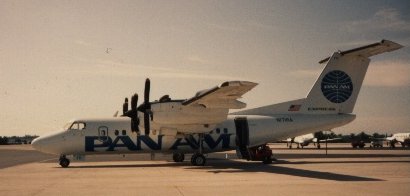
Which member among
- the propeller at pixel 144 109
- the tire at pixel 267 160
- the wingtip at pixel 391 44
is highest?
the wingtip at pixel 391 44

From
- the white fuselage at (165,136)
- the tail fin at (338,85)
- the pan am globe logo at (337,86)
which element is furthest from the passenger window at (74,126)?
the pan am globe logo at (337,86)

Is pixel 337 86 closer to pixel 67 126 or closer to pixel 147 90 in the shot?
pixel 147 90

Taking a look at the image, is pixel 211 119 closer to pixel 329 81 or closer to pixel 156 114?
pixel 156 114

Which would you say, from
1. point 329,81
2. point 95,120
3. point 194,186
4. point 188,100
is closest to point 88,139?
point 95,120

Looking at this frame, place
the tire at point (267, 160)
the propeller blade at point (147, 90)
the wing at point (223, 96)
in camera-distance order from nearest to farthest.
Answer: the wing at point (223, 96) → the propeller blade at point (147, 90) → the tire at point (267, 160)

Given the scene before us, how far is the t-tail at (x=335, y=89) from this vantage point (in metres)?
22.8

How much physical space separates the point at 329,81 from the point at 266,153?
591cm

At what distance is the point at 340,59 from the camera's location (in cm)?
2277

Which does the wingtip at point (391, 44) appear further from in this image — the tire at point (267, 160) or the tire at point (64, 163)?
the tire at point (64, 163)

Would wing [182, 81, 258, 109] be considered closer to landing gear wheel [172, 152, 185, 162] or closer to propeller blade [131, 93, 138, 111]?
propeller blade [131, 93, 138, 111]

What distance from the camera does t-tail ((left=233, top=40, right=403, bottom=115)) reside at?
74.7 ft

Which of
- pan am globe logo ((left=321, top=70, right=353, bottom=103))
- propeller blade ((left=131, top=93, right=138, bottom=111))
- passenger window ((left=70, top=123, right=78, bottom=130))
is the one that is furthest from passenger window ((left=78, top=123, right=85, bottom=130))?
pan am globe logo ((left=321, top=70, right=353, bottom=103))

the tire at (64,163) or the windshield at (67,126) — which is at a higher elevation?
the windshield at (67,126)

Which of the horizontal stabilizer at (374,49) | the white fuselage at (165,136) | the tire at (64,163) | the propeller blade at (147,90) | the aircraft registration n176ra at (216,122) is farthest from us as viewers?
the white fuselage at (165,136)
